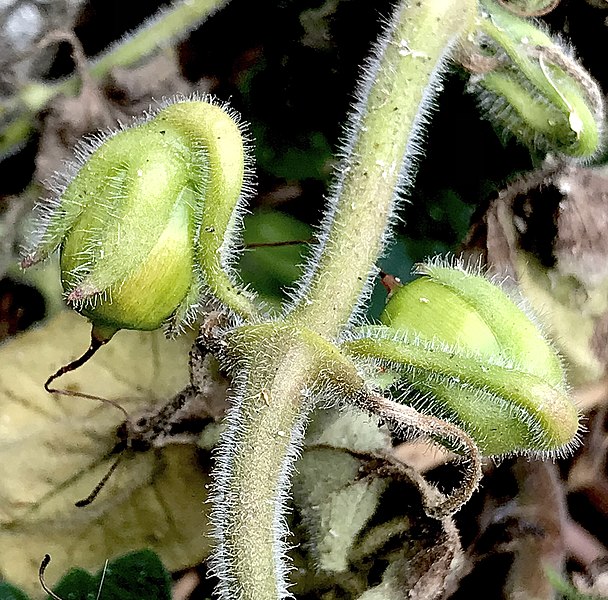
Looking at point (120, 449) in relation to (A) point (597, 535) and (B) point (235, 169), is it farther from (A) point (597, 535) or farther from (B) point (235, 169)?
(A) point (597, 535)

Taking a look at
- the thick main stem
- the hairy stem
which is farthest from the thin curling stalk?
the hairy stem

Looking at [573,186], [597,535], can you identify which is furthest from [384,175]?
[597,535]

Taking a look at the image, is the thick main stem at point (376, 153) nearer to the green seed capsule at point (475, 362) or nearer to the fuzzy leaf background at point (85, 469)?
the green seed capsule at point (475, 362)

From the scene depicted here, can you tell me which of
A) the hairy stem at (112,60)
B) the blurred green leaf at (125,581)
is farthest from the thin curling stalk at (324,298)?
the hairy stem at (112,60)

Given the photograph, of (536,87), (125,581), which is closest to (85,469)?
(125,581)

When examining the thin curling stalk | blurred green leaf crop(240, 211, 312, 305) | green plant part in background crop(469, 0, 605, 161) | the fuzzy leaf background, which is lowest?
the fuzzy leaf background

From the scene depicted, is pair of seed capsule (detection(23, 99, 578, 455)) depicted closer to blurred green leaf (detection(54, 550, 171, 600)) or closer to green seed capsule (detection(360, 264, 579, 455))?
green seed capsule (detection(360, 264, 579, 455))
